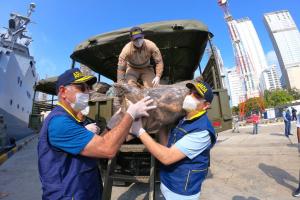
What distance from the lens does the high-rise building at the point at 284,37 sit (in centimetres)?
11612

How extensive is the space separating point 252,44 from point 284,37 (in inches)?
566

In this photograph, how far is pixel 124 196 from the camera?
433 cm

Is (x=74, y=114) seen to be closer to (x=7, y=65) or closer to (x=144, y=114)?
(x=144, y=114)

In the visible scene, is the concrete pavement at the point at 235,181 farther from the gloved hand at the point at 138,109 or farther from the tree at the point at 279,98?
the tree at the point at 279,98

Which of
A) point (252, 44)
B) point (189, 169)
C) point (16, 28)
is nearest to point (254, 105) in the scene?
point (16, 28)

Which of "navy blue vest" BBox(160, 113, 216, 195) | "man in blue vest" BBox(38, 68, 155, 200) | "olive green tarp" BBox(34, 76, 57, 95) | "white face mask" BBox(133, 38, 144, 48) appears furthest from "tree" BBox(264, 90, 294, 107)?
"man in blue vest" BBox(38, 68, 155, 200)

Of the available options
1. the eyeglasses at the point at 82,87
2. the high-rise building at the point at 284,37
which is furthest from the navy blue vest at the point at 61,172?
the high-rise building at the point at 284,37

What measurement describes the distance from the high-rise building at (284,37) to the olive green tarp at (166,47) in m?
121

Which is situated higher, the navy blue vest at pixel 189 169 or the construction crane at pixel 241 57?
the construction crane at pixel 241 57

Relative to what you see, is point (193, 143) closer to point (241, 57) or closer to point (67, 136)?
point (67, 136)

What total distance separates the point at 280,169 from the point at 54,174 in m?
5.45

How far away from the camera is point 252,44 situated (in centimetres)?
12531

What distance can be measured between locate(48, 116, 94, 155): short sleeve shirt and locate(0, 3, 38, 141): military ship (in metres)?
13.9

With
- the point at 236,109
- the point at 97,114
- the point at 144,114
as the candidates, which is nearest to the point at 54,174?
the point at 144,114
